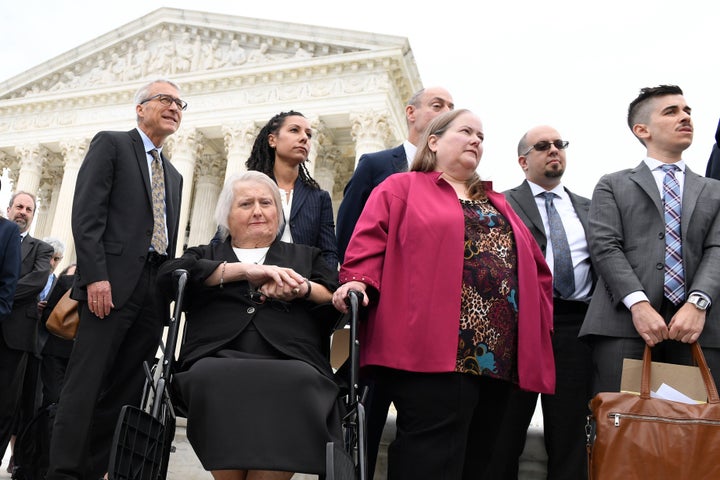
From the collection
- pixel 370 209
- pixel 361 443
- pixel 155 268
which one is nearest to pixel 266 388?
pixel 361 443

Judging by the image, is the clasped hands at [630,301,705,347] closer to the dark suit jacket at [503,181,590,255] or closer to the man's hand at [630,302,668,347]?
the man's hand at [630,302,668,347]

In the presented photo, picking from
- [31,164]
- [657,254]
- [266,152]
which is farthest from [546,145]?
[31,164]

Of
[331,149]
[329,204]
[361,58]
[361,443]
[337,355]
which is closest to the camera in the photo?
[361,443]

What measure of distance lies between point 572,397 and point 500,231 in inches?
53.2

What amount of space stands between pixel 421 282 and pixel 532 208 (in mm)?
1816

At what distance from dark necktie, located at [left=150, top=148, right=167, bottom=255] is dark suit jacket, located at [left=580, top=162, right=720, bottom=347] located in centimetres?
282

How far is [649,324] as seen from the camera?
131 inches

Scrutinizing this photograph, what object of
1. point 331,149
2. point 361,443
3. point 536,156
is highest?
point 331,149

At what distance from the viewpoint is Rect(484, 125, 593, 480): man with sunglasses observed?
3.75 metres

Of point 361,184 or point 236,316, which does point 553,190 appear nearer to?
point 361,184

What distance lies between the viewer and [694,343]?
3.29m

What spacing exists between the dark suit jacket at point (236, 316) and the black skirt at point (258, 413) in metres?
0.24

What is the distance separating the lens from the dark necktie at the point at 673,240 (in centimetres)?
353

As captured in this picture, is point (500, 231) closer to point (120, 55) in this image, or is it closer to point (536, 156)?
point (536, 156)
